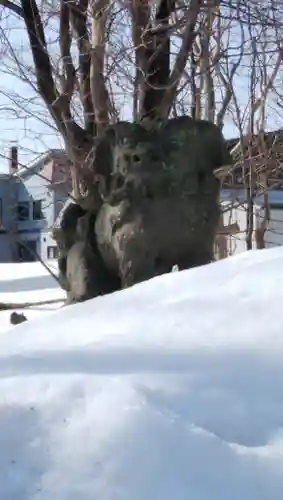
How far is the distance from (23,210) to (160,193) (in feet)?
Answer: 101

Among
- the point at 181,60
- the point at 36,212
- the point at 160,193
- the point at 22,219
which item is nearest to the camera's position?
the point at 160,193

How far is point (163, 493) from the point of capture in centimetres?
174

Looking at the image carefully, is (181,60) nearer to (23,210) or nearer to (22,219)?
(22,219)

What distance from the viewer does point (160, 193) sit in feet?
17.1

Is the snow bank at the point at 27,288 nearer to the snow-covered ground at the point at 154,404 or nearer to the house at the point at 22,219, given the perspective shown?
the snow-covered ground at the point at 154,404

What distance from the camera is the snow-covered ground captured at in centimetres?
180

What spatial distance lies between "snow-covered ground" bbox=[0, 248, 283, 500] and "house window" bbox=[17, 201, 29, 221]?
3228 cm

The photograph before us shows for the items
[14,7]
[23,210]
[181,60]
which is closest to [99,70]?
[181,60]

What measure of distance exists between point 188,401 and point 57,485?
1.55ft

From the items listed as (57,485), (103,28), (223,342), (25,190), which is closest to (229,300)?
(223,342)

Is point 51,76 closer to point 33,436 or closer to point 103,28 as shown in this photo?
point 103,28

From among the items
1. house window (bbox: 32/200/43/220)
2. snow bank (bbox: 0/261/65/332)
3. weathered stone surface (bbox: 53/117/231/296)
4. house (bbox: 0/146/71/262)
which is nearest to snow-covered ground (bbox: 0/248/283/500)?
weathered stone surface (bbox: 53/117/231/296)

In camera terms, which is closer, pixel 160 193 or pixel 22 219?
pixel 160 193

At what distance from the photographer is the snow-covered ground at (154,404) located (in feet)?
5.91
